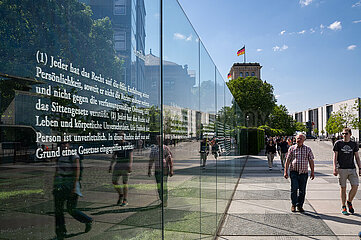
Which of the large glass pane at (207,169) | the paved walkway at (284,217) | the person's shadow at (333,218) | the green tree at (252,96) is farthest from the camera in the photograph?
the green tree at (252,96)

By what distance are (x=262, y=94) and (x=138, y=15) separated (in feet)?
163

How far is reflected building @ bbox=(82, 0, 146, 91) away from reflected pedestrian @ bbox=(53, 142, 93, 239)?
682 mm

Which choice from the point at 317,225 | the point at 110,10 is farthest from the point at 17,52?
the point at 317,225

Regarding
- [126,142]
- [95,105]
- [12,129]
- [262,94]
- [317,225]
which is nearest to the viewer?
[12,129]

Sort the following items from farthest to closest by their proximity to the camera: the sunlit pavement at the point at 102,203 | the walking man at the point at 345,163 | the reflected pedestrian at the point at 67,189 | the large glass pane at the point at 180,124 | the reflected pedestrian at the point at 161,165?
the walking man at the point at 345,163
the large glass pane at the point at 180,124
the reflected pedestrian at the point at 161,165
the reflected pedestrian at the point at 67,189
the sunlit pavement at the point at 102,203

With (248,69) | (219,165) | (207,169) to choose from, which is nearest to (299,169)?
(219,165)

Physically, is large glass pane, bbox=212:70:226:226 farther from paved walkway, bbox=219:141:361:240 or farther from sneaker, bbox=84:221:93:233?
sneaker, bbox=84:221:93:233

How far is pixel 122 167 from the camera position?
171 cm

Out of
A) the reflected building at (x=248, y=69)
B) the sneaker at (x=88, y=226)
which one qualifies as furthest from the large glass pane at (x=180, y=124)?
the reflected building at (x=248, y=69)

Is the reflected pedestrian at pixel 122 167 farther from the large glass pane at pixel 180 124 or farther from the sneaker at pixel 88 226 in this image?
the large glass pane at pixel 180 124

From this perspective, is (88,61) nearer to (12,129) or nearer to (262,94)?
(12,129)

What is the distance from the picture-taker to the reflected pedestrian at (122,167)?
162 cm

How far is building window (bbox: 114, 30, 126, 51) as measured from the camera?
1653mm

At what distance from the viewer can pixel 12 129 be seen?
3.40 ft
